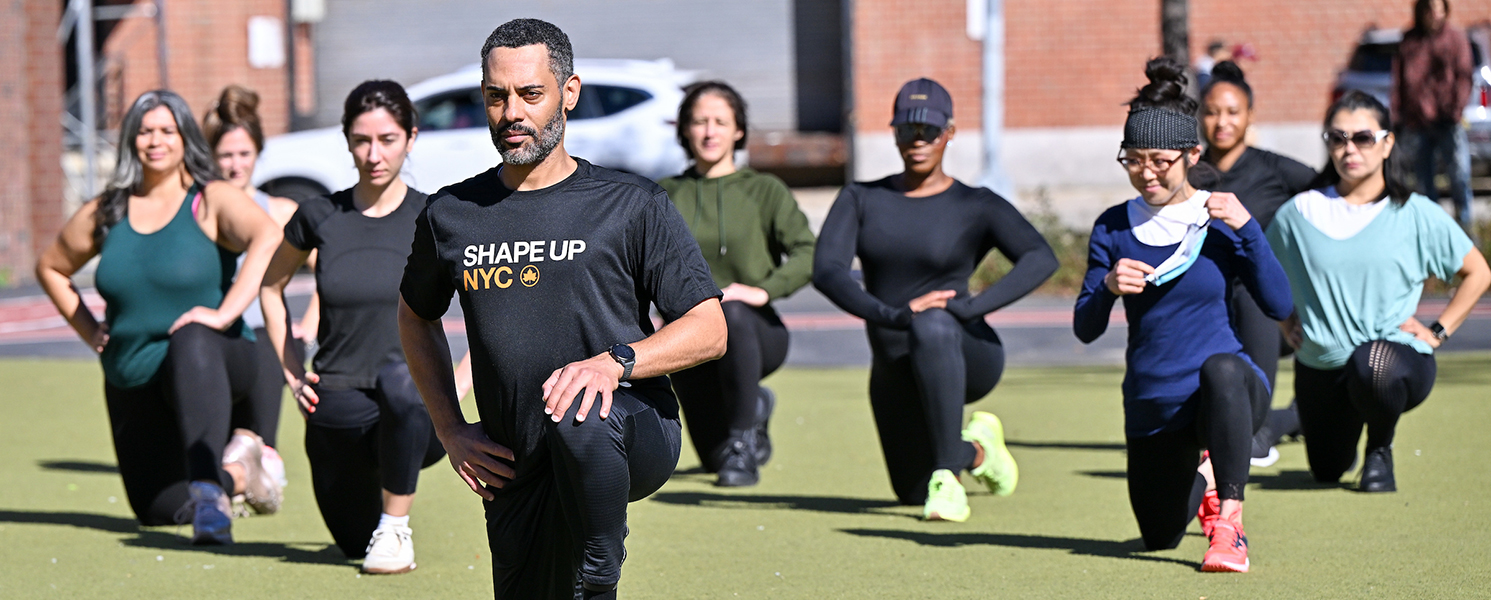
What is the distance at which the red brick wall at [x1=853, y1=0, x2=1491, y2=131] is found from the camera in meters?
20.6

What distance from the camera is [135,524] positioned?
641cm

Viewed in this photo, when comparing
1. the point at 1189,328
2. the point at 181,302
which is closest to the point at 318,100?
the point at 181,302

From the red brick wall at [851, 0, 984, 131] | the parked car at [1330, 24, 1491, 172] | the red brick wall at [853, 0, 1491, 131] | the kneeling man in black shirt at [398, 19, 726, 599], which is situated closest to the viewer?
the kneeling man in black shirt at [398, 19, 726, 599]

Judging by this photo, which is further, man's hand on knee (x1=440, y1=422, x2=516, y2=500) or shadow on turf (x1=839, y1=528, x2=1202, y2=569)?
shadow on turf (x1=839, y1=528, x2=1202, y2=569)

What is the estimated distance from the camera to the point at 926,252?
631 centimetres

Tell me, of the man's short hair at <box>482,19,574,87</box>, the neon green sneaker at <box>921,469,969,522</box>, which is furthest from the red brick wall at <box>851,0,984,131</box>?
the man's short hair at <box>482,19,574,87</box>

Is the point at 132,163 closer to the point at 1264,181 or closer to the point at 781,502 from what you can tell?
the point at 781,502

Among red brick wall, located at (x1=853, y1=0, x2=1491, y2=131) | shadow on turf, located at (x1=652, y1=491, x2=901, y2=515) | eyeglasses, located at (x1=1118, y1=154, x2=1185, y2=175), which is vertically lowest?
shadow on turf, located at (x1=652, y1=491, x2=901, y2=515)

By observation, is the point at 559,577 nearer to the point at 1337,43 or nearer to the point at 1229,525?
the point at 1229,525

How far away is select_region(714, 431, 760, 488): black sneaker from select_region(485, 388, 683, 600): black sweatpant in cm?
330

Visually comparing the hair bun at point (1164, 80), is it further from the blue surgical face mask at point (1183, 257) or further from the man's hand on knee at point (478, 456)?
the man's hand on knee at point (478, 456)

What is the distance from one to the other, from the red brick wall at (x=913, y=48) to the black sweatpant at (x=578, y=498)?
57.5 feet

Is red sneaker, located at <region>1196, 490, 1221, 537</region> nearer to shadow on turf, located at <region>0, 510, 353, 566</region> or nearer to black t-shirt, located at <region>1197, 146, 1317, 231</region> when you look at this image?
black t-shirt, located at <region>1197, 146, 1317, 231</region>

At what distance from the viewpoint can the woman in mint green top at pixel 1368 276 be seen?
6.32 meters
